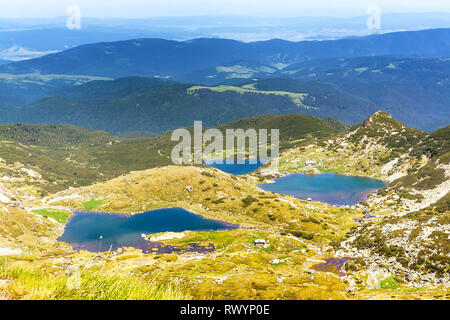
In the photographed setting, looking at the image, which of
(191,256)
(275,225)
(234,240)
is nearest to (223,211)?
(275,225)

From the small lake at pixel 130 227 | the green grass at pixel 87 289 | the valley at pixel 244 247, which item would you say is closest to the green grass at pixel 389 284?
the valley at pixel 244 247

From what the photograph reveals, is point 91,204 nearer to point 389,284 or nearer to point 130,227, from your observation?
point 130,227

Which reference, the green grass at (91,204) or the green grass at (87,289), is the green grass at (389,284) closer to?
the green grass at (87,289)

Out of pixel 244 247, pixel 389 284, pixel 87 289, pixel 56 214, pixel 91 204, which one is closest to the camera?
pixel 87 289

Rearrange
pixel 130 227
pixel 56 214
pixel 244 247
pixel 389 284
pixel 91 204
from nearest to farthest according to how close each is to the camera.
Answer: pixel 389 284 → pixel 244 247 → pixel 130 227 → pixel 56 214 → pixel 91 204

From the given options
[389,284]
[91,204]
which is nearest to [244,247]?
[389,284]

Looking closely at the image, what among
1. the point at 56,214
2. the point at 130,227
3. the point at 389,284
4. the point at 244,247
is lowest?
the point at 130,227

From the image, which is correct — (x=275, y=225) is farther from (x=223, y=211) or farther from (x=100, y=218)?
(x=100, y=218)
